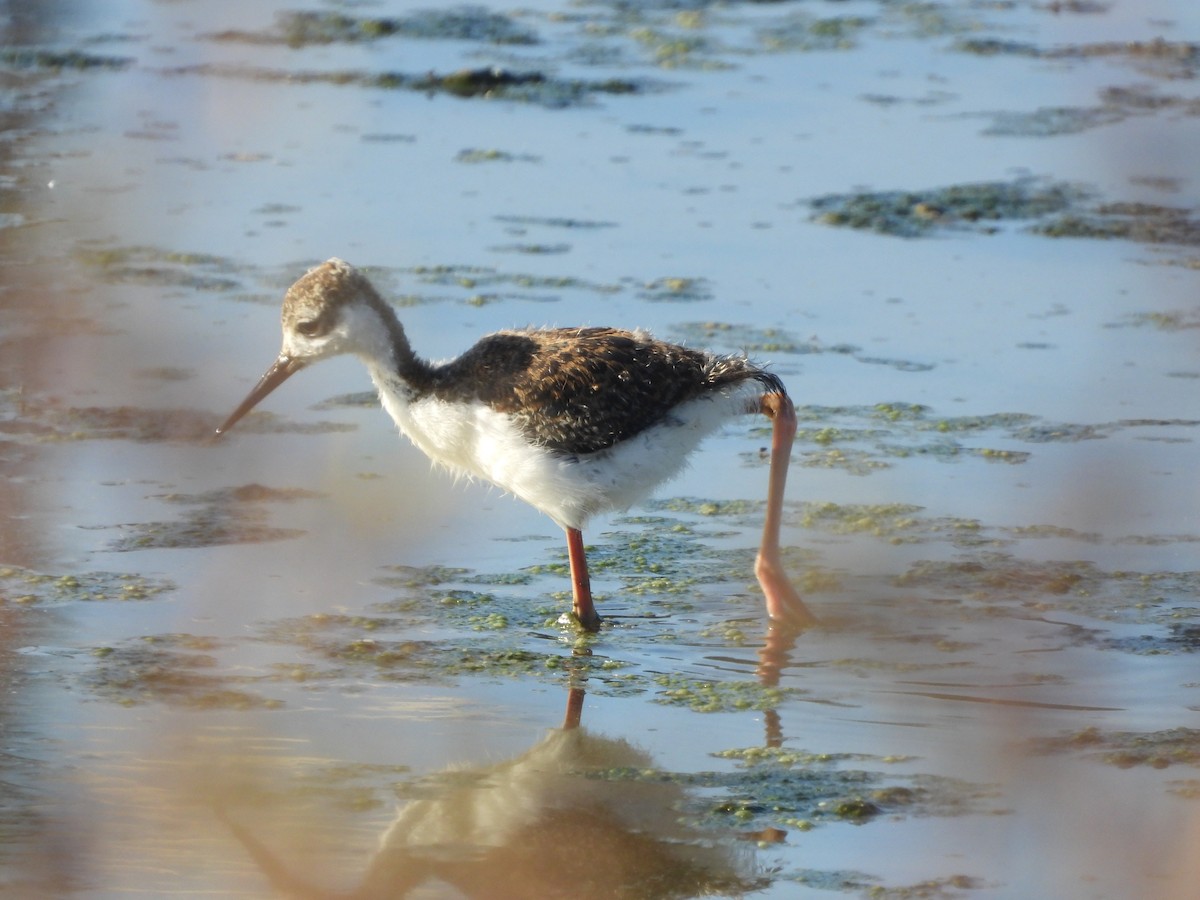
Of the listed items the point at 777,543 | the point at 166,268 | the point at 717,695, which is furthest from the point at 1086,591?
the point at 166,268

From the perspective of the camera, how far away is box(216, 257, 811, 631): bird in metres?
6.26

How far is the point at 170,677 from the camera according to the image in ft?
19.0

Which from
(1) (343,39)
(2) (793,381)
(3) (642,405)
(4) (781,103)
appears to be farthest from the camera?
(1) (343,39)

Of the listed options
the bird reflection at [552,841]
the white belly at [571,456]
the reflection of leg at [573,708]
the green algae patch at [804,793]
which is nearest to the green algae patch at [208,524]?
the white belly at [571,456]

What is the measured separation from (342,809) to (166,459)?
286cm

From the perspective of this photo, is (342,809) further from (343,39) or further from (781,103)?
(343,39)

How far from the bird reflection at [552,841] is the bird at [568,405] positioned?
3.63 ft

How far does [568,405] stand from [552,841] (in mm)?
1826

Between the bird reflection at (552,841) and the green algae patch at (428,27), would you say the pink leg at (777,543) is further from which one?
the green algae patch at (428,27)

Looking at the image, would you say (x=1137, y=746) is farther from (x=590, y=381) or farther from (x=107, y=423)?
(x=107, y=423)

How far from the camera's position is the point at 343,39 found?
569 inches

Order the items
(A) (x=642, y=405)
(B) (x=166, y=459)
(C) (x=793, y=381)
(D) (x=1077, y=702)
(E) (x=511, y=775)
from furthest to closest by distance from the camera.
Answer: (C) (x=793, y=381), (B) (x=166, y=459), (A) (x=642, y=405), (D) (x=1077, y=702), (E) (x=511, y=775)

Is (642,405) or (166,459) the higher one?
(642,405)

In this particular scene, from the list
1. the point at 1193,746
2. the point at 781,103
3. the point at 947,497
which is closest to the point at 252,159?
the point at 781,103
